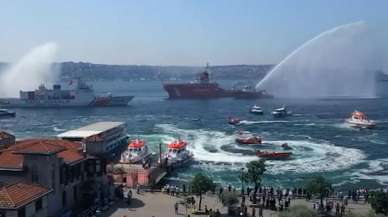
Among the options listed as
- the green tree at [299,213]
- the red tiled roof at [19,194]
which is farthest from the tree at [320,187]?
the red tiled roof at [19,194]

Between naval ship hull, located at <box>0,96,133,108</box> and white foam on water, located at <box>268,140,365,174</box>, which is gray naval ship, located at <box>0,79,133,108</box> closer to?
naval ship hull, located at <box>0,96,133,108</box>

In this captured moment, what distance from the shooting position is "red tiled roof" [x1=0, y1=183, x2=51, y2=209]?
3294cm

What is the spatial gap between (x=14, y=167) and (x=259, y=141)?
50.0m

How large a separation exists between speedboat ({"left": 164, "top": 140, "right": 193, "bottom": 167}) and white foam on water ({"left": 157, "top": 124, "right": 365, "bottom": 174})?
248cm

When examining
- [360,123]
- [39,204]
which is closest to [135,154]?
[39,204]

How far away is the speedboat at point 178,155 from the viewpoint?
6756cm

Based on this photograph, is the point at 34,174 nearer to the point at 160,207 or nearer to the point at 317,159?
the point at 160,207

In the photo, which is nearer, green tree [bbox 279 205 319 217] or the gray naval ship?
green tree [bbox 279 205 319 217]

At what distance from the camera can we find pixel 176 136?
95625mm

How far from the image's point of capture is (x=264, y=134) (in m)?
101

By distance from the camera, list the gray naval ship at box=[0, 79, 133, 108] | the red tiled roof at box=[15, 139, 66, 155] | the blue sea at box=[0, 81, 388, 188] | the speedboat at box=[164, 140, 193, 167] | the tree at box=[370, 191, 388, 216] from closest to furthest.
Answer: the tree at box=[370, 191, 388, 216] < the red tiled roof at box=[15, 139, 66, 155] < the blue sea at box=[0, 81, 388, 188] < the speedboat at box=[164, 140, 193, 167] < the gray naval ship at box=[0, 79, 133, 108]

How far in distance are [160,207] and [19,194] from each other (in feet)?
42.2

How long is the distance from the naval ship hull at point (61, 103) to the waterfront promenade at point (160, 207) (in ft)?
415

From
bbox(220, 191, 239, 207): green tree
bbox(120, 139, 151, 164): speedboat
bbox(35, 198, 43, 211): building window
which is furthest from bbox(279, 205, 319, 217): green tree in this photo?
bbox(120, 139, 151, 164): speedboat
